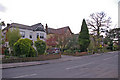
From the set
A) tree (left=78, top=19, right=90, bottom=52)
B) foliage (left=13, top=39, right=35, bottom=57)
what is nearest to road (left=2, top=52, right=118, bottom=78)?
foliage (left=13, top=39, right=35, bottom=57)

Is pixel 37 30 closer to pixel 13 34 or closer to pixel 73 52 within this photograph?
pixel 13 34

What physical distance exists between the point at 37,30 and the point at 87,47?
58.1 ft

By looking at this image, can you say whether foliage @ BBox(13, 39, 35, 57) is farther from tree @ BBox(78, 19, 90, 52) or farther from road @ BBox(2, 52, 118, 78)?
tree @ BBox(78, 19, 90, 52)

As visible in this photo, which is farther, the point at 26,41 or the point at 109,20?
the point at 109,20

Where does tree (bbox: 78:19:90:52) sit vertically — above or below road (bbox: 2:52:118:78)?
above

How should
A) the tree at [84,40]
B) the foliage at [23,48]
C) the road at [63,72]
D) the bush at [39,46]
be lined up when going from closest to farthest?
the road at [63,72]
the foliage at [23,48]
the bush at [39,46]
the tree at [84,40]

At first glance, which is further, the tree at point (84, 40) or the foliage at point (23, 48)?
the tree at point (84, 40)

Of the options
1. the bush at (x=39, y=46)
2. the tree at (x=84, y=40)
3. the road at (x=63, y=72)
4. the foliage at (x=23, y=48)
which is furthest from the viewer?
the tree at (x=84, y=40)

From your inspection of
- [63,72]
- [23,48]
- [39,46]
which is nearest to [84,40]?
[39,46]

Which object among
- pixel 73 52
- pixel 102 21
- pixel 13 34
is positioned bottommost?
pixel 73 52

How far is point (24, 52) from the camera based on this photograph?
18484 millimetres

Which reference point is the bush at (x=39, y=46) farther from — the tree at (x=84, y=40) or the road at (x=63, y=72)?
the tree at (x=84, y=40)

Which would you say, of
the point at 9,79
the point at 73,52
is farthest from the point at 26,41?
the point at 73,52

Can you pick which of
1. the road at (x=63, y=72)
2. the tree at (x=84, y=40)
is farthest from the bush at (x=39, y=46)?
the tree at (x=84, y=40)
